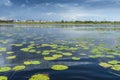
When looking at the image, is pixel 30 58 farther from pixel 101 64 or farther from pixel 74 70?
pixel 101 64

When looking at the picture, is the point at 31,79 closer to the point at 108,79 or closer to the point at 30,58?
the point at 108,79

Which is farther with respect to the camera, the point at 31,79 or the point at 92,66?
the point at 92,66

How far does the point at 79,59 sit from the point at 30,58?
2.38m

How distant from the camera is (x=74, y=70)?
649cm

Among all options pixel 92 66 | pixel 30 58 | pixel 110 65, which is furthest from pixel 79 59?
pixel 30 58

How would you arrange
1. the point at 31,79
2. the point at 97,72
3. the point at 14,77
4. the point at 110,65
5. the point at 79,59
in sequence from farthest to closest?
the point at 79,59, the point at 110,65, the point at 97,72, the point at 14,77, the point at 31,79

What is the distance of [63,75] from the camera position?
5.82 m

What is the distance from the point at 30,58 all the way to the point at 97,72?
11.3ft

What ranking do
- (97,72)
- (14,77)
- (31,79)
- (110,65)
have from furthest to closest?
1. (110,65)
2. (97,72)
3. (14,77)
4. (31,79)

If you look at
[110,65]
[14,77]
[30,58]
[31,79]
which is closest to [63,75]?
[31,79]

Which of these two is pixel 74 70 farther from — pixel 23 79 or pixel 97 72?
pixel 23 79

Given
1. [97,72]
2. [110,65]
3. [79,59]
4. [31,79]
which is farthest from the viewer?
[79,59]

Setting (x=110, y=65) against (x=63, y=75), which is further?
(x=110, y=65)

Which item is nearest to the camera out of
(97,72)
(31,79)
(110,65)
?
(31,79)
